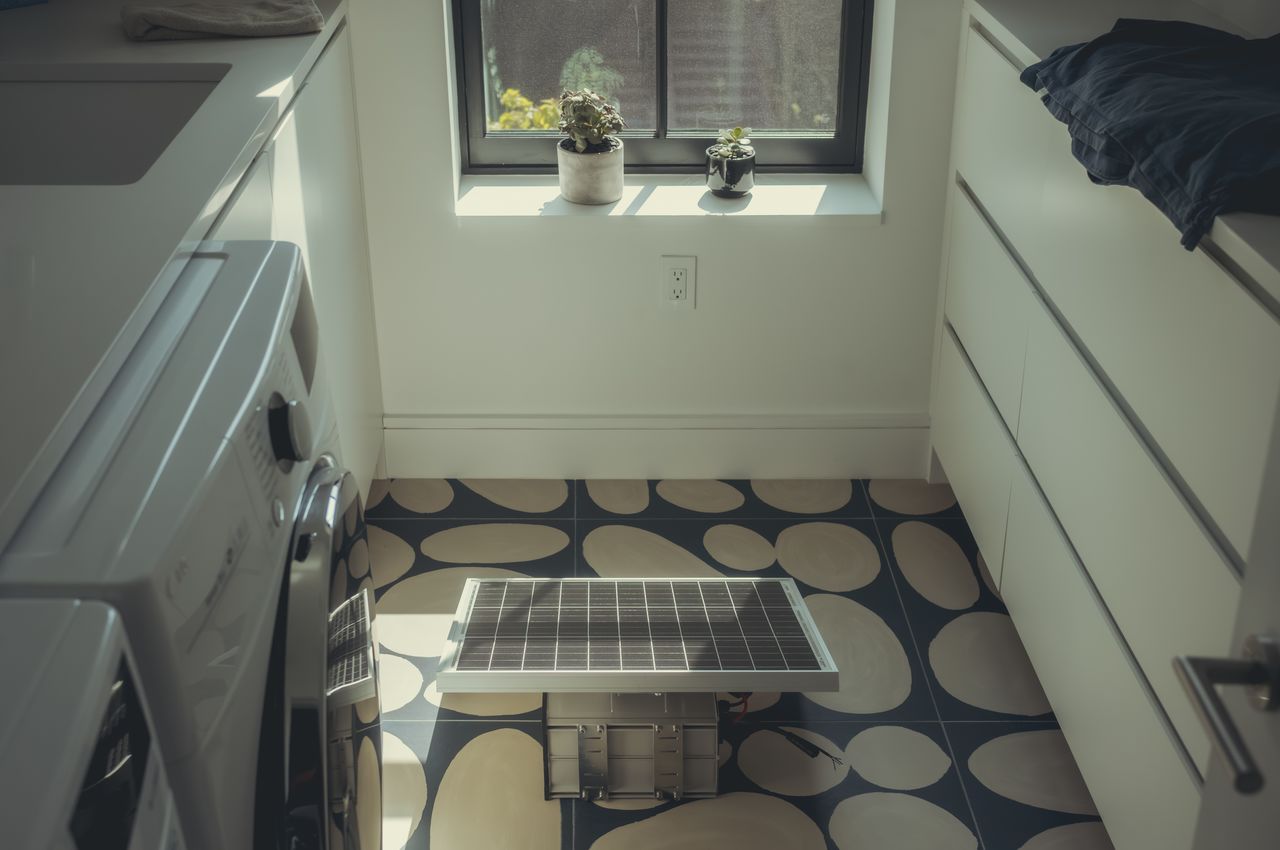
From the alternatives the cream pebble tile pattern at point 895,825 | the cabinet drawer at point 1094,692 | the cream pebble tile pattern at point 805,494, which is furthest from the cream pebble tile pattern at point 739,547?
the cream pebble tile pattern at point 895,825

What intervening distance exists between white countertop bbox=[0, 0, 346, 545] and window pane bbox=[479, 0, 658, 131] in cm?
67

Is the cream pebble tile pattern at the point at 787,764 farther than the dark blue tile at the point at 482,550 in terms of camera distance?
No

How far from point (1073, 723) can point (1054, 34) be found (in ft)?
3.45

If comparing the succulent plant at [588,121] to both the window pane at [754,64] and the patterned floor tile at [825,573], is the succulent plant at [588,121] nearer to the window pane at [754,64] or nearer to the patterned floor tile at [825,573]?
the window pane at [754,64]

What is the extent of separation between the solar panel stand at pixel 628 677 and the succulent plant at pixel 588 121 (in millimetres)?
963

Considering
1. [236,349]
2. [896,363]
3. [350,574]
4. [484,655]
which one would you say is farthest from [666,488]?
[236,349]

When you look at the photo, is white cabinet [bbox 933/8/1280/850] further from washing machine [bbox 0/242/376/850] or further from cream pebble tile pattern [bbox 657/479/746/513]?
washing machine [bbox 0/242/376/850]

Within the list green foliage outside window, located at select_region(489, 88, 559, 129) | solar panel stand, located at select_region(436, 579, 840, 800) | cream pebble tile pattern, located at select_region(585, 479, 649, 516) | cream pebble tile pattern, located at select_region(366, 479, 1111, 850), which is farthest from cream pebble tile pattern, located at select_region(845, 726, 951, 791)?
green foliage outside window, located at select_region(489, 88, 559, 129)

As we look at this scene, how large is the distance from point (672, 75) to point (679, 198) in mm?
263

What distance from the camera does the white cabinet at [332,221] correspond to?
174cm

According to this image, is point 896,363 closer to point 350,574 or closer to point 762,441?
point 762,441

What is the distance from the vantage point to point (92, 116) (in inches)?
74.5

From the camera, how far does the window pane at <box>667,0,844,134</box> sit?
2.55m

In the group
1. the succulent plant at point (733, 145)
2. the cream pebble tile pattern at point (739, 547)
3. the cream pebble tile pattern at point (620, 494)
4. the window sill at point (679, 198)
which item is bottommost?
the cream pebble tile pattern at point (739, 547)
